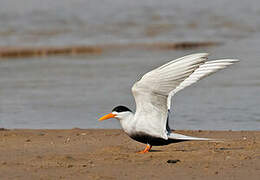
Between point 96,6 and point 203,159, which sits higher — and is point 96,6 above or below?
below

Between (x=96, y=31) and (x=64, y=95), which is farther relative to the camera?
(x=96, y=31)

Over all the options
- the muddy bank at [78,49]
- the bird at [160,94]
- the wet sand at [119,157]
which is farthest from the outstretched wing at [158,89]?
the muddy bank at [78,49]

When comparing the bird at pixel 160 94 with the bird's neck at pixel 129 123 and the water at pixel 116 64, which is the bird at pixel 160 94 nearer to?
the bird's neck at pixel 129 123

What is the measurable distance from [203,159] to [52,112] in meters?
4.15

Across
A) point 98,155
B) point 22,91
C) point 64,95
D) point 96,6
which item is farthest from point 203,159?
point 96,6

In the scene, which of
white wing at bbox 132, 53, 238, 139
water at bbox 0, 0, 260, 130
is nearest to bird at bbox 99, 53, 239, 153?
white wing at bbox 132, 53, 238, 139

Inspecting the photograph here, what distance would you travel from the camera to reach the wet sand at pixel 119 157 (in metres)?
5.45

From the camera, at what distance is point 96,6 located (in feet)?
94.0

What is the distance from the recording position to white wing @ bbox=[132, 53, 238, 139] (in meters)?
5.92

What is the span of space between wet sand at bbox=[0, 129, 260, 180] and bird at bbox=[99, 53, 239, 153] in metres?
0.22

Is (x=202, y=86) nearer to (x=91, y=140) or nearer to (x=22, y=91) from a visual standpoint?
(x=22, y=91)

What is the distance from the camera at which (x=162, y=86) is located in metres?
6.02

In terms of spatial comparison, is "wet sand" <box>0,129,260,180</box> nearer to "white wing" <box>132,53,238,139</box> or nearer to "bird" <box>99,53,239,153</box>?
"bird" <box>99,53,239,153</box>

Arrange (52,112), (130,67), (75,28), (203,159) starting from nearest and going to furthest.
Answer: (203,159)
(52,112)
(130,67)
(75,28)
